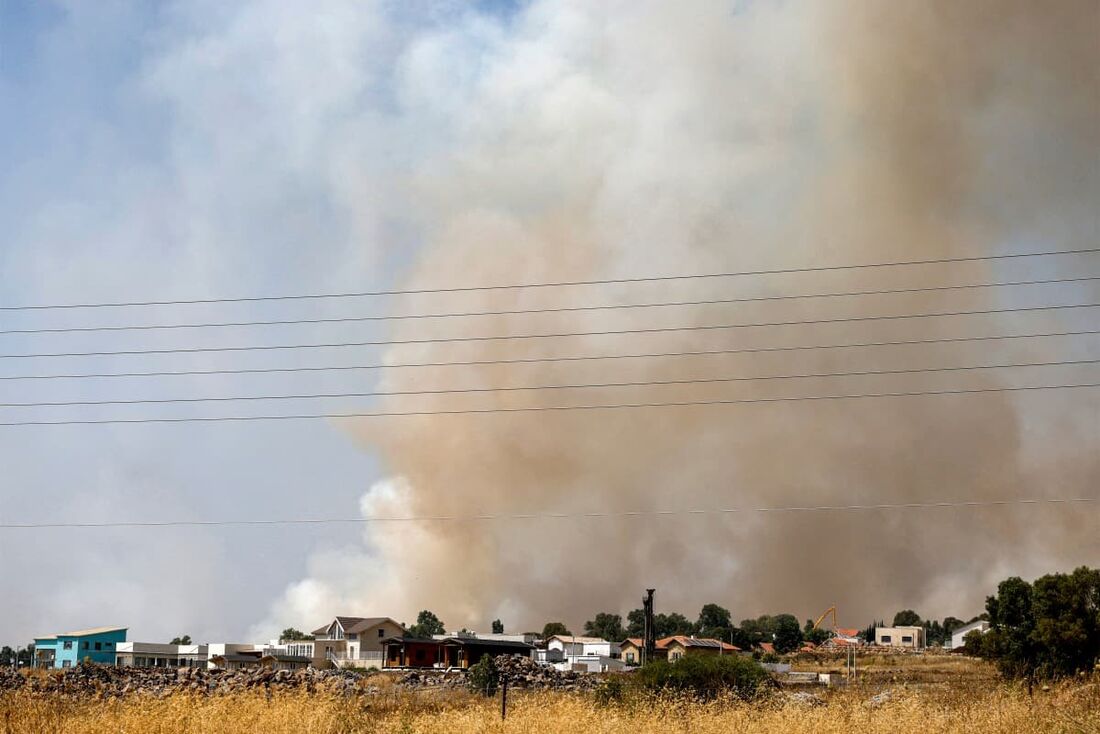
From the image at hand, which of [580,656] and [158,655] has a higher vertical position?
[158,655]

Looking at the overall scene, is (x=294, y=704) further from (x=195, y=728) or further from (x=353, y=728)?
(x=195, y=728)

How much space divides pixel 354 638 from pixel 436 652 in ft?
56.0

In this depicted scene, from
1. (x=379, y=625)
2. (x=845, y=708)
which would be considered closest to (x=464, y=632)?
(x=379, y=625)

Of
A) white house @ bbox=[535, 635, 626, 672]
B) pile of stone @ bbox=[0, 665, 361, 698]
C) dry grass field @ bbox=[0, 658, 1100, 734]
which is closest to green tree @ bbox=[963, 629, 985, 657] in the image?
white house @ bbox=[535, 635, 626, 672]

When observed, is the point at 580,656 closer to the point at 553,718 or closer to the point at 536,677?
the point at 536,677

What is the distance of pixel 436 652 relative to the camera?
8262cm

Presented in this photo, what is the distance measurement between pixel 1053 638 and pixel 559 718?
112 ft

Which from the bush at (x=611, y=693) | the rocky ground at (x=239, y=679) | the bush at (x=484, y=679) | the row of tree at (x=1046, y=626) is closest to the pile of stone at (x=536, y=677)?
the rocky ground at (x=239, y=679)

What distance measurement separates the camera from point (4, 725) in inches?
697

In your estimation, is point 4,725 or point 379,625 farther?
point 379,625

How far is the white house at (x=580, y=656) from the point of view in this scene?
78.4 m

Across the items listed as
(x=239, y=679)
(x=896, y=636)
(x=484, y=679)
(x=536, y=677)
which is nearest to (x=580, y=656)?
(x=536, y=677)

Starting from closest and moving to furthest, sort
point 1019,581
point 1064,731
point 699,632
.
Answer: point 1064,731 → point 1019,581 → point 699,632

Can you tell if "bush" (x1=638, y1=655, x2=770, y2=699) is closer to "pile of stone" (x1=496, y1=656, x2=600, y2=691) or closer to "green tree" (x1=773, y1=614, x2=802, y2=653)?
"pile of stone" (x1=496, y1=656, x2=600, y2=691)
